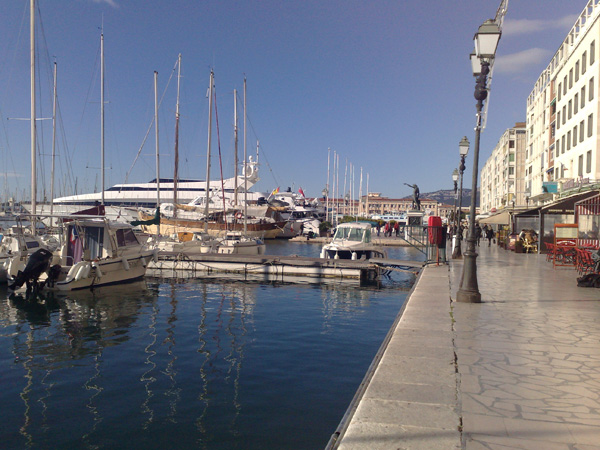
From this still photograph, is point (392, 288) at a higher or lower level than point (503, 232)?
lower

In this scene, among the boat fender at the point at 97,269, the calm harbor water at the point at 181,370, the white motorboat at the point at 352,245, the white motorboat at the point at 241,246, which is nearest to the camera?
the calm harbor water at the point at 181,370

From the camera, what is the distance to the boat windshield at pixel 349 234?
2812 cm

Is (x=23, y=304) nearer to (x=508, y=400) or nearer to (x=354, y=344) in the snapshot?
(x=354, y=344)

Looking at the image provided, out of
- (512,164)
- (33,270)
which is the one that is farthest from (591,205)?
(512,164)

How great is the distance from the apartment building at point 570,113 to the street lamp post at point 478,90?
20.2 m

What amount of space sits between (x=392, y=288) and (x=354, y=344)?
34.8 feet

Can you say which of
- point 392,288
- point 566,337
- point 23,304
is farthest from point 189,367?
point 392,288

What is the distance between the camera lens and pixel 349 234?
92.9ft

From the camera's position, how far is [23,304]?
16328 mm

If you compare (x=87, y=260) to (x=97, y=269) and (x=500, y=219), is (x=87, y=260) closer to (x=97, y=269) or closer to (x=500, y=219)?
(x=97, y=269)

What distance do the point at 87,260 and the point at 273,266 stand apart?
8.23m

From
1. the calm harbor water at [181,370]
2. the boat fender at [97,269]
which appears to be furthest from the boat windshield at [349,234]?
the boat fender at [97,269]

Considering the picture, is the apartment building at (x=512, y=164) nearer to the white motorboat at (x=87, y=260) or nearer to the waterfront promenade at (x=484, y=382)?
the white motorboat at (x=87, y=260)

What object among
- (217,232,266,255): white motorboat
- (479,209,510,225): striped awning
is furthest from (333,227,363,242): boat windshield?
(479,209,510,225): striped awning
